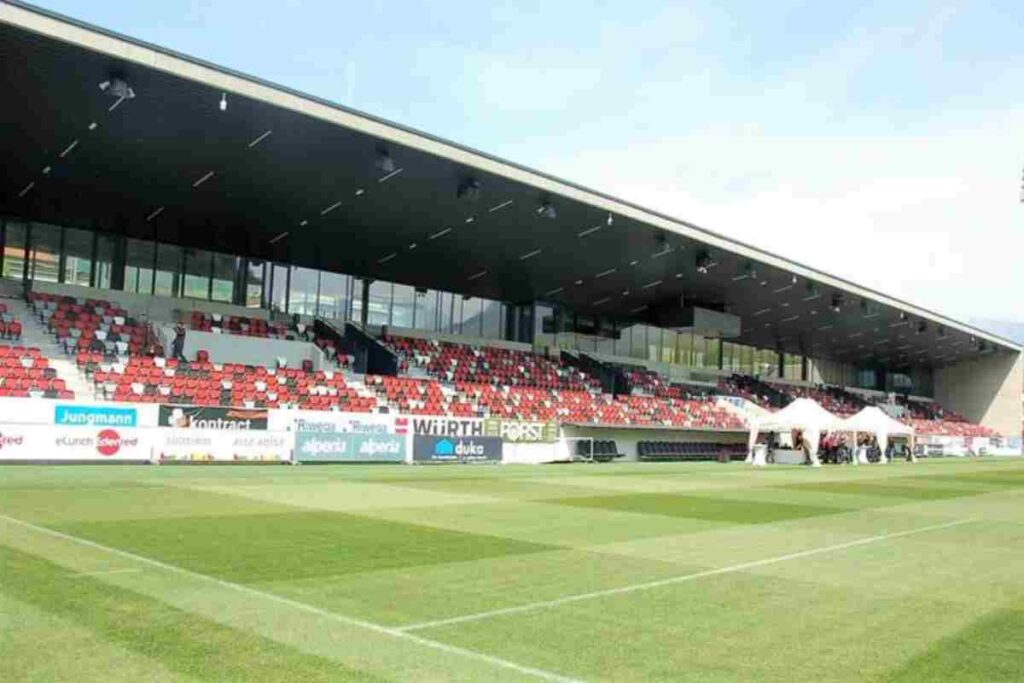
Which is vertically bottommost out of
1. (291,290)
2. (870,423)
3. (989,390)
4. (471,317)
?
(870,423)

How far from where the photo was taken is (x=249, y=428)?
90.6 ft

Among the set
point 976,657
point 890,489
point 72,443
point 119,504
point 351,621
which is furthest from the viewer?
point 890,489

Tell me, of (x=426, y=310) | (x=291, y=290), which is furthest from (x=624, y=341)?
(x=291, y=290)

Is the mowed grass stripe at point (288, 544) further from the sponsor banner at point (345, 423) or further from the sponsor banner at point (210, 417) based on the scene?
the sponsor banner at point (345, 423)

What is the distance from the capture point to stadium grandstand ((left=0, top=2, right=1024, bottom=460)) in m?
23.8

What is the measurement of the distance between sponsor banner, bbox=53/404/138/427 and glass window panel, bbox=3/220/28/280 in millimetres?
11948

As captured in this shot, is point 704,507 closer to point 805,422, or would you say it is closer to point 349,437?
point 349,437

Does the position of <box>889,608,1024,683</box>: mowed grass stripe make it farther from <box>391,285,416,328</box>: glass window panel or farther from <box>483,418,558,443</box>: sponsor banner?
<box>391,285,416,328</box>: glass window panel

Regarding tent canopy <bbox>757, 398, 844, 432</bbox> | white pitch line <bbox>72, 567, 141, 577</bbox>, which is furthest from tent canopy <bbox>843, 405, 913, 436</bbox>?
white pitch line <bbox>72, 567, 141, 577</bbox>

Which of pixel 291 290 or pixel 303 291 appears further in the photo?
pixel 303 291

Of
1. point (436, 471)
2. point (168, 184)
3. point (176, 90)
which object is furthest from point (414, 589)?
point (168, 184)

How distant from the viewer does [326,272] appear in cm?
4197

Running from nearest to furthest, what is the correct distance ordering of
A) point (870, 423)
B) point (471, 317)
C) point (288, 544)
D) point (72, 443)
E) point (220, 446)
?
point (288, 544) → point (72, 443) → point (220, 446) → point (870, 423) → point (471, 317)

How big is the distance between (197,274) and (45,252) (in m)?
5.82
